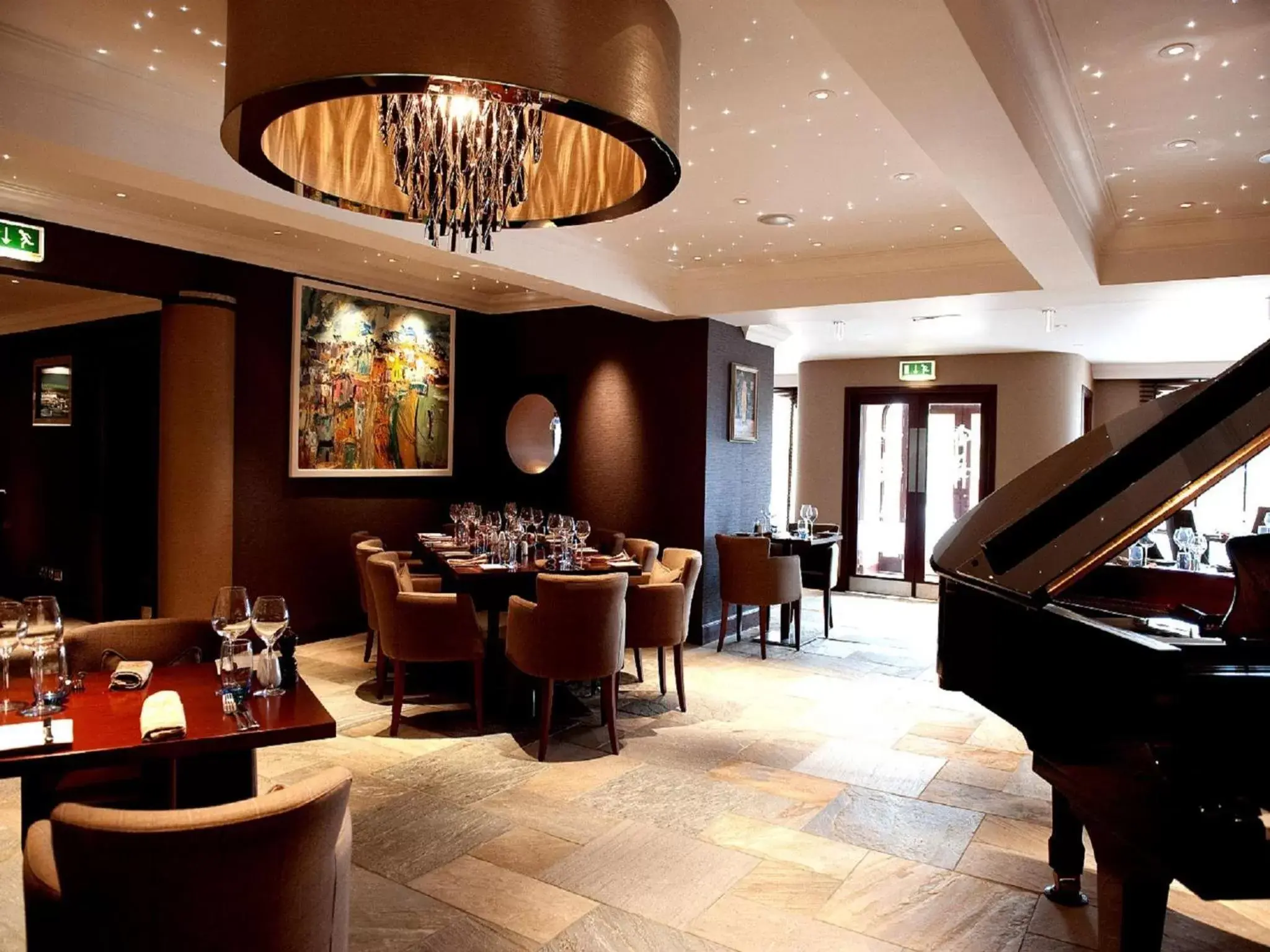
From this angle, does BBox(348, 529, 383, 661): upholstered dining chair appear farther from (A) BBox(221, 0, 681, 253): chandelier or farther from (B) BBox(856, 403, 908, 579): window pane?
(B) BBox(856, 403, 908, 579): window pane

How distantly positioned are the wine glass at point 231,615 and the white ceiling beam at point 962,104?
233 cm

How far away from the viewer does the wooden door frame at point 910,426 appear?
10.4 metres

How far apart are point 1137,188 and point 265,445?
609 cm

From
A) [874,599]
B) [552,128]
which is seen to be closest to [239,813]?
[552,128]

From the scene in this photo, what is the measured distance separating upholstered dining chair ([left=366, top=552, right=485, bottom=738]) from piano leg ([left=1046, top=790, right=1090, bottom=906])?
2.88 meters

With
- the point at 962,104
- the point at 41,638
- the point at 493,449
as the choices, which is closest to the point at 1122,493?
the point at 962,104

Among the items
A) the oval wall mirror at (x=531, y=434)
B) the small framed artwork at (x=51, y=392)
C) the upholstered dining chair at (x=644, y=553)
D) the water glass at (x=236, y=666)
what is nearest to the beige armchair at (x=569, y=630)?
the upholstered dining chair at (x=644, y=553)

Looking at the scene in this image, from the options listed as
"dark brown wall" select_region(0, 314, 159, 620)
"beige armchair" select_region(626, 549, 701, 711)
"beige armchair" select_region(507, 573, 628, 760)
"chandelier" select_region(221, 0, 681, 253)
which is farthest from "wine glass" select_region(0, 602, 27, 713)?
"dark brown wall" select_region(0, 314, 159, 620)

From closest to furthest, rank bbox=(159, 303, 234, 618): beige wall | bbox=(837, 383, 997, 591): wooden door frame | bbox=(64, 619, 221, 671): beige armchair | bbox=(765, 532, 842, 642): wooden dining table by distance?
bbox=(64, 619, 221, 671): beige armchair < bbox=(159, 303, 234, 618): beige wall < bbox=(765, 532, 842, 642): wooden dining table < bbox=(837, 383, 997, 591): wooden door frame

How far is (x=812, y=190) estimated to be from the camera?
4973 mm

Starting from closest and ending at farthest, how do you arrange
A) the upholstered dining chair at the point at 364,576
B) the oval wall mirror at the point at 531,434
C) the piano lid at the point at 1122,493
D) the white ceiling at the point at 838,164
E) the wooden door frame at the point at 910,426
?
1. the piano lid at the point at 1122,493
2. the white ceiling at the point at 838,164
3. the upholstered dining chair at the point at 364,576
4. the oval wall mirror at the point at 531,434
5. the wooden door frame at the point at 910,426

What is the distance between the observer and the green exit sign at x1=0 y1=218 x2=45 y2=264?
5.20 metres

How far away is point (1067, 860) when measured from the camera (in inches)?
123

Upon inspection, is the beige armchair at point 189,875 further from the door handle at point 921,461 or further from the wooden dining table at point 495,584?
the door handle at point 921,461
